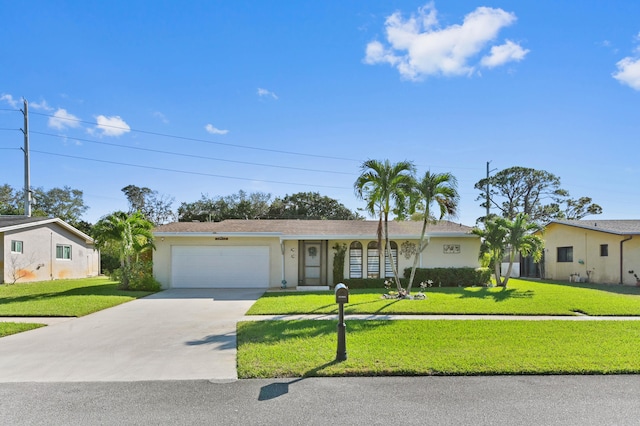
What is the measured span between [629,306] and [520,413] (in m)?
9.91

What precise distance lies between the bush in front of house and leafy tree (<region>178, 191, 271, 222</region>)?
29.6 meters

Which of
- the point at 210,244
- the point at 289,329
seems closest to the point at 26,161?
the point at 210,244

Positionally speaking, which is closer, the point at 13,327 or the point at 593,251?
the point at 13,327

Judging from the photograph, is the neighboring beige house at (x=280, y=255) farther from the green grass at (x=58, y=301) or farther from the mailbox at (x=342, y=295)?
the mailbox at (x=342, y=295)

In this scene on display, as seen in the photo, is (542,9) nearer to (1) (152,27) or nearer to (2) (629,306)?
(2) (629,306)

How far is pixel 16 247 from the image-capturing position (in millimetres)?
20141

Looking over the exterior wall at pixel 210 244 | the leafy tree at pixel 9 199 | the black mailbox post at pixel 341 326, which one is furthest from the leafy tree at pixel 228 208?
the black mailbox post at pixel 341 326

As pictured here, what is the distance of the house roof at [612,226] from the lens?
19250 mm

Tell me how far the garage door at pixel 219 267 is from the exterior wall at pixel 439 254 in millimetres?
3261

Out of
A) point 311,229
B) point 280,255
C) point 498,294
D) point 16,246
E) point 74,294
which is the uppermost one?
point 311,229

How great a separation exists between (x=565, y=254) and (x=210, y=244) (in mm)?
20105

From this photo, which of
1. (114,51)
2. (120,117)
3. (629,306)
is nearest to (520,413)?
(629,306)

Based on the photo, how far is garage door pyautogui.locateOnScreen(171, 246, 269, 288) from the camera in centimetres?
1791

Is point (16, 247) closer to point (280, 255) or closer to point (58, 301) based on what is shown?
point (58, 301)
